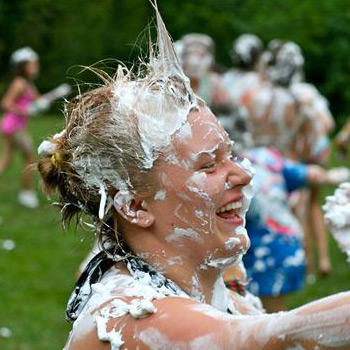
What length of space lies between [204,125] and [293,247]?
3.59 metres

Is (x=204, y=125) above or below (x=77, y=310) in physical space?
above

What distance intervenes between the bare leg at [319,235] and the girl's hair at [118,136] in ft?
21.4

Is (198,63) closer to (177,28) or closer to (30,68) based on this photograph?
(30,68)

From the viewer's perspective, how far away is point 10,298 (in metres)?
8.04

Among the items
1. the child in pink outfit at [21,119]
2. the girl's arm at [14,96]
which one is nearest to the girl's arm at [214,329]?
the child in pink outfit at [21,119]

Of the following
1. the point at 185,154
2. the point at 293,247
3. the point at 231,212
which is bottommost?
the point at 293,247

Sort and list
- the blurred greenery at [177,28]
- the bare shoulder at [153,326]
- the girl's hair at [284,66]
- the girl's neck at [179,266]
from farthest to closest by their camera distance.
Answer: the blurred greenery at [177,28] → the girl's hair at [284,66] → the girl's neck at [179,266] → the bare shoulder at [153,326]

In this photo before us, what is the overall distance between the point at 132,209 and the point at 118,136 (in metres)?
0.19

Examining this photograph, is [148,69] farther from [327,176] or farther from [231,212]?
[327,176]

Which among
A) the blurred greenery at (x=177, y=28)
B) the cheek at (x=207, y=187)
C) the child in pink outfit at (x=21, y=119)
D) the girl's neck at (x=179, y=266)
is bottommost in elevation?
the blurred greenery at (x=177, y=28)

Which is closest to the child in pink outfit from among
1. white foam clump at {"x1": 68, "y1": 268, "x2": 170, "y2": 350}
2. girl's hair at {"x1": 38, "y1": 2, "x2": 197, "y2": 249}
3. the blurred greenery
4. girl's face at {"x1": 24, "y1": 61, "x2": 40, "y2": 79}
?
girl's face at {"x1": 24, "y1": 61, "x2": 40, "y2": 79}

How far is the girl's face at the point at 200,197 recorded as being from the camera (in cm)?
Result: 256

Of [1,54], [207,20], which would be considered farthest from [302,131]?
[1,54]

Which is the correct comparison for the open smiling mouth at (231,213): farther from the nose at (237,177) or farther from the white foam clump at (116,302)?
the white foam clump at (116,302)
